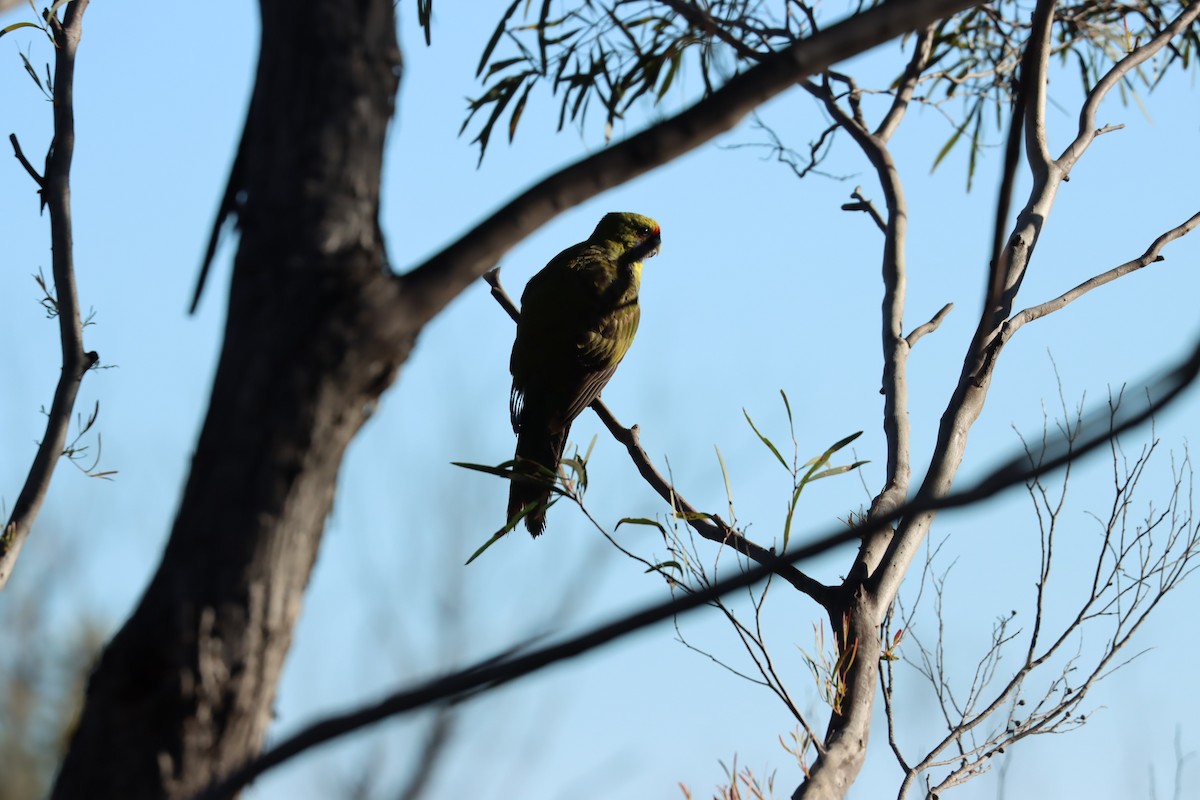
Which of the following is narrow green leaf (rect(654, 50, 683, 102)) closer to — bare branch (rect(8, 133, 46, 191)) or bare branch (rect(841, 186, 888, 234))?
bare branch (rect(841, 186, 888, 234))

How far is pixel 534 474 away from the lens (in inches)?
91.9

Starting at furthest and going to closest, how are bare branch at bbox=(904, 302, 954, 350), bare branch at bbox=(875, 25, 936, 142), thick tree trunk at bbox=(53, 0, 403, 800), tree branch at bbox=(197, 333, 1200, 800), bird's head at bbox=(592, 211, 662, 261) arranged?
bird's head at bbox=(592, 211, 662, 261)
bare branch at bbox=(875, 25, 936, 142)
bare branch at bbox=(904, 302, 954, 350)
thick tree trunk at bbox=(53, 0, 403, 800)
tree branch at bbox=(197, 333, 1200, 800)

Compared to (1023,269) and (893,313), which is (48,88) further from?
(1023,269)

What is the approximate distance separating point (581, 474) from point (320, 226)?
138 centimetres

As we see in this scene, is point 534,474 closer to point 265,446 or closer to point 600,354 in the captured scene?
point 600,354

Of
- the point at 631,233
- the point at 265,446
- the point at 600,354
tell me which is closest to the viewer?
the point at 265,446

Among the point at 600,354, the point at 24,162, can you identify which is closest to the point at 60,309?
the point at 24,162

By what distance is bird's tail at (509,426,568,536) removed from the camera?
2.27 m

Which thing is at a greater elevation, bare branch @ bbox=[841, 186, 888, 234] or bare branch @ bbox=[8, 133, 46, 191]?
bare branch @ bbox=[841, 186, 888, 234]

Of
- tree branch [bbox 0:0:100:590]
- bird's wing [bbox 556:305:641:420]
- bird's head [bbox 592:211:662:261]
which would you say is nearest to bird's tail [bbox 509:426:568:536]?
bird's wing [bbox 556:305:641:420]

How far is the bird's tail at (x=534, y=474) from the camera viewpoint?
227 centimetres

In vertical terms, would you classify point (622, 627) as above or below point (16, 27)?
below

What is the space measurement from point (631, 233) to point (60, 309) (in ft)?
8.05

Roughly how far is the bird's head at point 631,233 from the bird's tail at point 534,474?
3.29 feet
